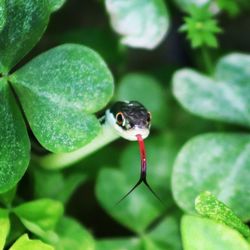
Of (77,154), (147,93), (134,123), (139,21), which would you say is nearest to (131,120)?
(134,123)

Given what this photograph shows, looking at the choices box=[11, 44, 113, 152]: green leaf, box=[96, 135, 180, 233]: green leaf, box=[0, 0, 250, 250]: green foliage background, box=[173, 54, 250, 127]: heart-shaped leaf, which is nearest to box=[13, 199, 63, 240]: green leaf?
box=[0, 0, 250, 250]: green foliage background

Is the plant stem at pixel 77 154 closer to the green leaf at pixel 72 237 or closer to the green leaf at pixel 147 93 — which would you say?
the green leaf at pixel 72 237

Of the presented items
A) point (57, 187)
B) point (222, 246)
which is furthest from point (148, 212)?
point (222, 246)

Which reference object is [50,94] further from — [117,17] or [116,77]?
[116,77]

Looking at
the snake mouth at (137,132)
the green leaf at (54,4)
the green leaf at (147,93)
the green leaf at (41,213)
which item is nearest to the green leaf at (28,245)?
the green leaf at (41,213)

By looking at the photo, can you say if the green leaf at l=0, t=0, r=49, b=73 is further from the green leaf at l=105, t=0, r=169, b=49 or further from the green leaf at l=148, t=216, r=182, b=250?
the green leaf at l=148, t=216, r=182, b=250

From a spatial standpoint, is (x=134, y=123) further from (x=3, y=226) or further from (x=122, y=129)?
(x=3, y=226)
